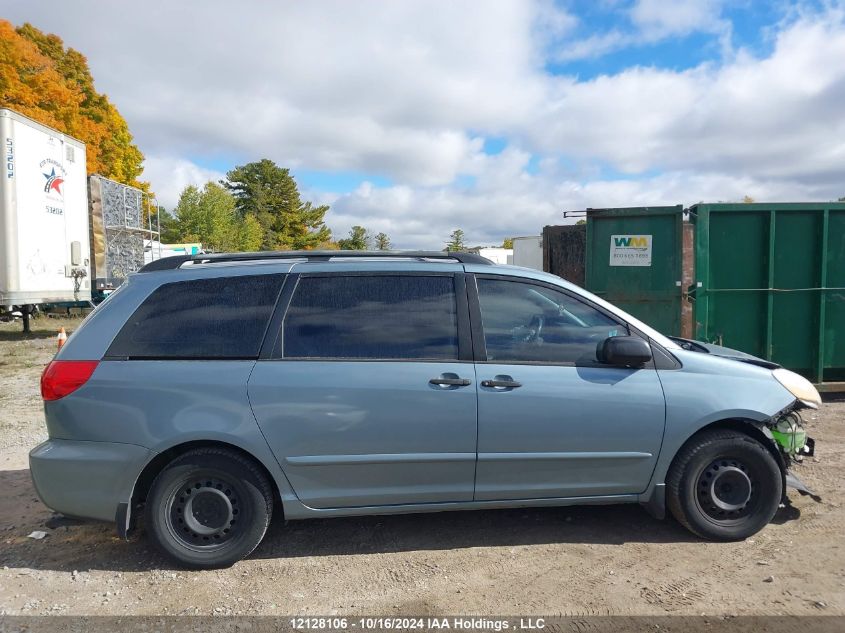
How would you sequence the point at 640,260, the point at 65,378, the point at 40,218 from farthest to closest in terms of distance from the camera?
the point at 40,218, the point at 640,260, the point at 65,378

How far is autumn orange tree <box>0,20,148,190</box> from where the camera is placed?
2358 centimetres

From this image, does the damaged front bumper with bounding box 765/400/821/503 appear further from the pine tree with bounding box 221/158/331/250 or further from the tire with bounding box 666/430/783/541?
the pine tree with bounding box 221/158/331/250

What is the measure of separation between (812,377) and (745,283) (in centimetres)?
139

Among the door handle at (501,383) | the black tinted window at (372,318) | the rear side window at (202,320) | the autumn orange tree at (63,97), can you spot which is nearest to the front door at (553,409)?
the door handle at (501,383)

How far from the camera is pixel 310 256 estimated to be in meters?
3.81

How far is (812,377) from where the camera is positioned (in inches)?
277

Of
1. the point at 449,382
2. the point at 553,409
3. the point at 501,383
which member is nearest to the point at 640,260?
the point at 553,409

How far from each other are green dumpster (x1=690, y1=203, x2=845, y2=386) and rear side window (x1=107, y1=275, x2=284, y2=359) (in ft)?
18.0

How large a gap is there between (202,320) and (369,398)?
44.0 inches

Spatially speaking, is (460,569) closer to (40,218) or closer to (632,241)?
(632,241)

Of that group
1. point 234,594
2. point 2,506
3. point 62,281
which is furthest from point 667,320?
point 62,281

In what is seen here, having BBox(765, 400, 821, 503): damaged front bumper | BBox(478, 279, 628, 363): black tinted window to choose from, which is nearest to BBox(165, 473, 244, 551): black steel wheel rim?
BBox(478, 279, 628, 363): black tinted window

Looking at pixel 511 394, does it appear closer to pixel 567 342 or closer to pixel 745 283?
pixel 567 342

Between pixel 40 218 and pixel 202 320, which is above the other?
pixel 40 218
